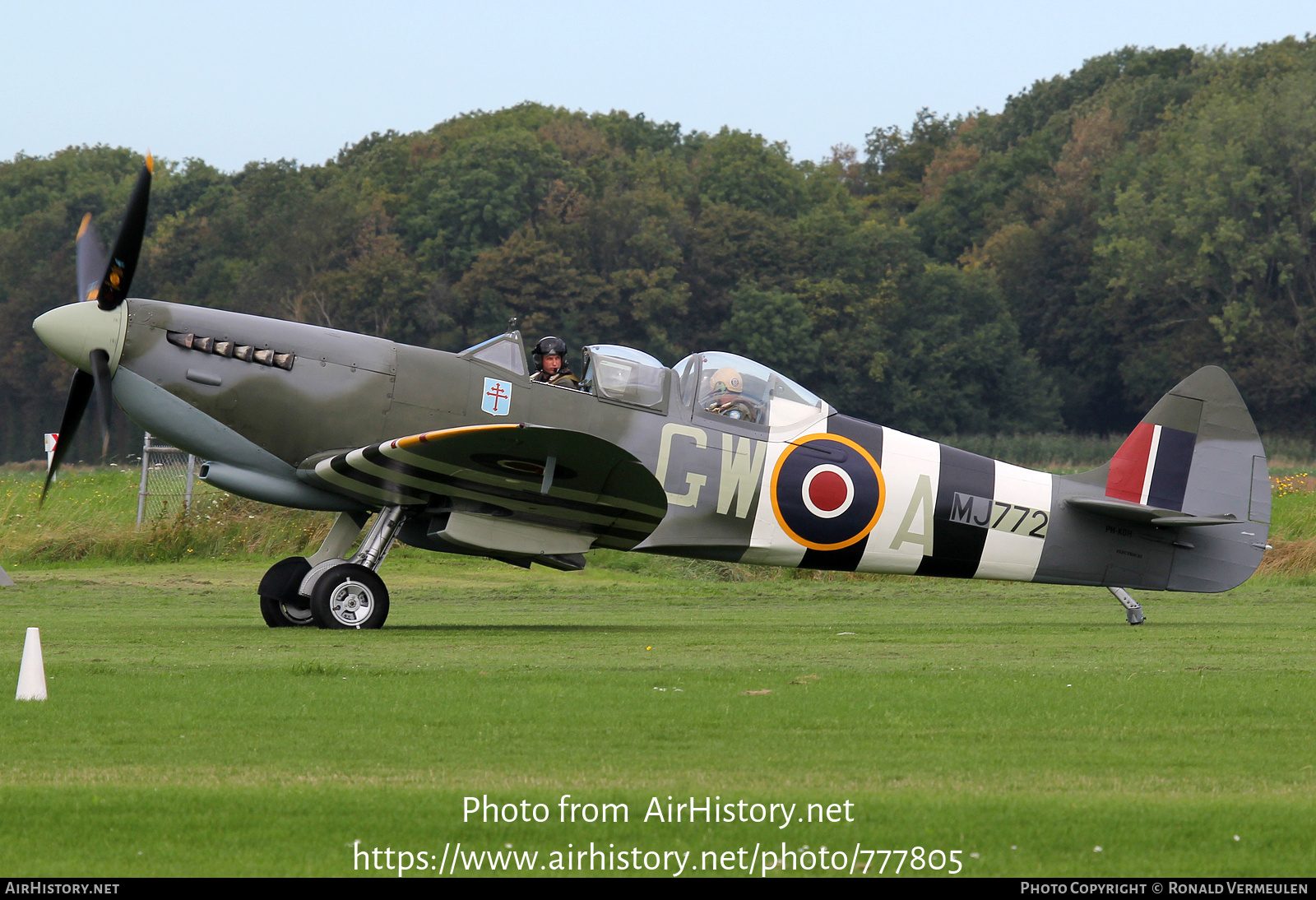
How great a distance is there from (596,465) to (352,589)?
2313 millimetres

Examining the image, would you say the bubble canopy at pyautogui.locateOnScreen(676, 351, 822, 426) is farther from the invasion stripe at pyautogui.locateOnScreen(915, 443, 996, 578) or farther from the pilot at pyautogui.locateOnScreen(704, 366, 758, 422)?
the invasion stripe at pyautogui.locateOnScreen(915, 443, 996, 578)

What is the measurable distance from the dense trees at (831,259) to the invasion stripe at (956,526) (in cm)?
5000

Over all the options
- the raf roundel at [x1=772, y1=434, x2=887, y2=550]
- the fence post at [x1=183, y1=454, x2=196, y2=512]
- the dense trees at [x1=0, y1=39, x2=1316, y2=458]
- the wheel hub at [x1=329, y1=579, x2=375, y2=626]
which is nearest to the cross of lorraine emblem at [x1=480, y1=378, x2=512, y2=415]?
the wheel hub at [x1=329, y1=579, x2=375, y2=626]

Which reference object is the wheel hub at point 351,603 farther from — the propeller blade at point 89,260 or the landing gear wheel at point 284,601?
the propeller blade at point 89,260

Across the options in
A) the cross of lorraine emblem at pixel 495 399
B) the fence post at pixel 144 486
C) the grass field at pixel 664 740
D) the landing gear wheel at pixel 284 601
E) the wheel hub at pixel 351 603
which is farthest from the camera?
the fence post at pixel 144 486

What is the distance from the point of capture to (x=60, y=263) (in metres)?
72.1

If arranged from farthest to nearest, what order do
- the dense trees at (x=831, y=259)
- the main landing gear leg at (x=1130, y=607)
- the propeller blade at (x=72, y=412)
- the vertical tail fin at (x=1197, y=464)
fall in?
the dense trees at (x=831, y=259) → the vertical tail fin at (x=1197, y=464) → the main landing gear leg at (x=1130, y=607) → the propeller blade at (x=72, y=412)

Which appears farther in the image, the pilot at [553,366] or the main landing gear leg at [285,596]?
the pilot at [553,366]

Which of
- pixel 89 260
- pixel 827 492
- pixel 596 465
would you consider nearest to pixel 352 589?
pixel 596 465

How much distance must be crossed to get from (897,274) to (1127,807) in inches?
2660

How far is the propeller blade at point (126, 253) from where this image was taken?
1166 cm

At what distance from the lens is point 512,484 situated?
12320 mm

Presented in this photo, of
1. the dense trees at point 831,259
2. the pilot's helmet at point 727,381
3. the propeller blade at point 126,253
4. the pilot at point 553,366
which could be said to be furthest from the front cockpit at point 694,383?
the dense trees at point 831,259

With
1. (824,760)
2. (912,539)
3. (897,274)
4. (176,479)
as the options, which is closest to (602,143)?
(897,274)
